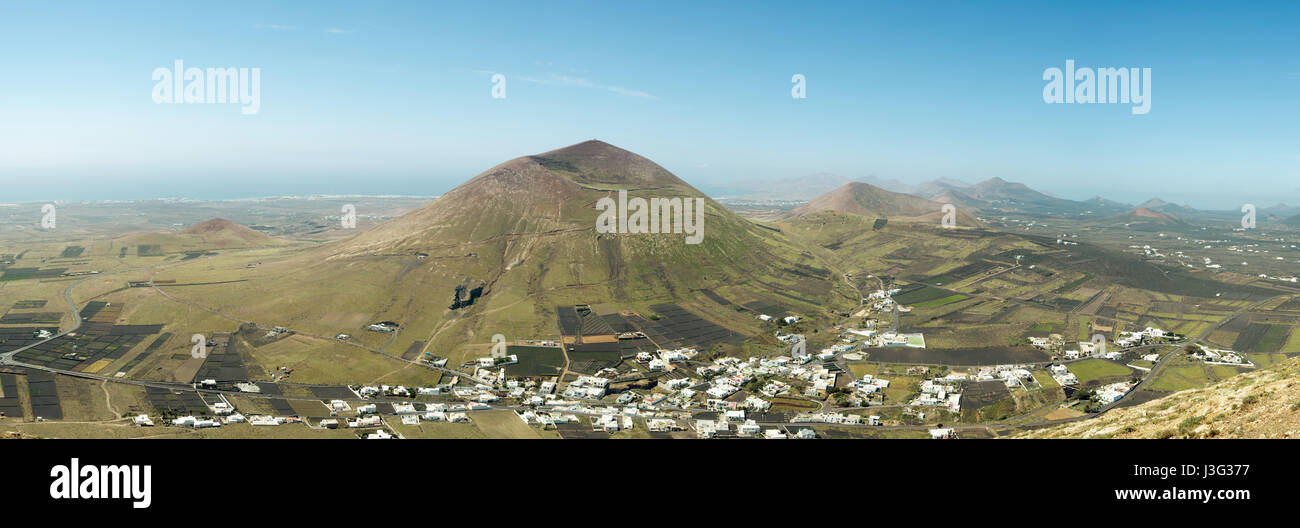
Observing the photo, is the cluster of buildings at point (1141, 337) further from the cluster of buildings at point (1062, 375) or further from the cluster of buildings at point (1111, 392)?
the cluster of buildings at point (1111, 392)

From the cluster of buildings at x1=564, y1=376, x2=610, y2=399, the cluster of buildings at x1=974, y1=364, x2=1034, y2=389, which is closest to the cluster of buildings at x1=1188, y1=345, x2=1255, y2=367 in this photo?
the cluster of buildings at x1=974, y1=364, x2=1034, y2=389

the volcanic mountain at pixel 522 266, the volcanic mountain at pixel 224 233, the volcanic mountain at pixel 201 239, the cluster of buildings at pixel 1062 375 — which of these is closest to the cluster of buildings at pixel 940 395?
the cluster of buildings at pixel 1062 375

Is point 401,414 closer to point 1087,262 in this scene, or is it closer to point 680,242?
point 680,242

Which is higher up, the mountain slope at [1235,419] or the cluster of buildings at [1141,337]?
the mountain slope at [1235,419]

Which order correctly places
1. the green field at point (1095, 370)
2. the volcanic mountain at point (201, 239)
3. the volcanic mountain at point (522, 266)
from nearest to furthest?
the green field at point (1095, 370) < the volcanic mountain at point (522, 266) < the volcanic mountain at point (201, 239)

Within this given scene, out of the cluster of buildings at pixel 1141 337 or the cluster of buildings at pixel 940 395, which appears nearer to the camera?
the cluster of buildings at pixel 940 395

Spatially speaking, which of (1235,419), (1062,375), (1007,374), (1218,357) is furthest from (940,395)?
(1235,419)

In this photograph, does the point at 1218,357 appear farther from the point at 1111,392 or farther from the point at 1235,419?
the point at 1235,419
